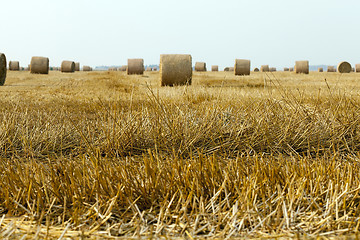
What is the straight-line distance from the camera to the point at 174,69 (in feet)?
28.1

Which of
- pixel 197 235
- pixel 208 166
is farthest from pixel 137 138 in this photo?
pixel 197 235

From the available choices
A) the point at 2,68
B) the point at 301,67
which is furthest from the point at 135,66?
the point at 301,67

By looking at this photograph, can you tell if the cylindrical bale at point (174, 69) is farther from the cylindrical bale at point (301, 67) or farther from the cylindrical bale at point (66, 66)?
the cylindrical bale at point (66, 66)

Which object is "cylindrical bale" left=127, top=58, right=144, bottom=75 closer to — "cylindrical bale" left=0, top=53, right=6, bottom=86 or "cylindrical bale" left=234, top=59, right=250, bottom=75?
"cylindrical bale" left=234, top=59, right=250, bottom=75

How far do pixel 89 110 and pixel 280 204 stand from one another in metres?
3.09

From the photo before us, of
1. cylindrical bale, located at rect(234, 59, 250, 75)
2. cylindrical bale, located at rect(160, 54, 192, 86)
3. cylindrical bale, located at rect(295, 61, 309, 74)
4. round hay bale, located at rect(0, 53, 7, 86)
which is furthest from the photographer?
cylindrical bale, located at rect(295, 61, 309, 74)

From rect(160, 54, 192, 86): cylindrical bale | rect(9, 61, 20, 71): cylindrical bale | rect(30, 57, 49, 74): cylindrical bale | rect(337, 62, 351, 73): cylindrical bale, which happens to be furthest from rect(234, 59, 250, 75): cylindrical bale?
rect(9, 61, 20, 71): cylindrical bale

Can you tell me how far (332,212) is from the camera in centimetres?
113

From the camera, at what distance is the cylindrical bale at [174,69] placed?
28.0 feet

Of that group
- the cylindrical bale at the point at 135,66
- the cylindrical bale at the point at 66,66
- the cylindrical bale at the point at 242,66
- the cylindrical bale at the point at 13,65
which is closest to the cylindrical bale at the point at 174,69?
the cylindrical bale at the point at 242,66

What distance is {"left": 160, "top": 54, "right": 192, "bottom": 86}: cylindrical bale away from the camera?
28.0 ft

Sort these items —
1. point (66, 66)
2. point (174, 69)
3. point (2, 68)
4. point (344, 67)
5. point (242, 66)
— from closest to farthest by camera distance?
point (174, 69), point (2, 68), point (242, 66), point (344, 67), point (66, 66)

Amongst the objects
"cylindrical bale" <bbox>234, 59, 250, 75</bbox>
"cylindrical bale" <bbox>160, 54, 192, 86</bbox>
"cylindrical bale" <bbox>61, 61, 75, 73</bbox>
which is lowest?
"cylindrical bale" <bbox>160, 54, 192, 86</bbox>

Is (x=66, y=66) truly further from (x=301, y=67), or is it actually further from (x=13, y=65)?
(x=301, y=67)
